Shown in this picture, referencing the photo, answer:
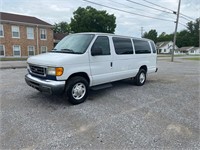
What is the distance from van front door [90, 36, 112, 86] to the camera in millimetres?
4760

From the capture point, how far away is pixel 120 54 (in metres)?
5.69

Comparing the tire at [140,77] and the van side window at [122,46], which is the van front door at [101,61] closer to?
the van side window at [122,46]

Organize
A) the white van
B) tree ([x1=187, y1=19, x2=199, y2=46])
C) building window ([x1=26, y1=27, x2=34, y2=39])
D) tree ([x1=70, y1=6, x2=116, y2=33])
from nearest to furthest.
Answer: the white van → building window ([x1=26, y1=27, x2=34, y2=39]) → tree ([x1=70, y1=6, x2=116, y2=33]) → tree ([x1=187, y1=19, x2=199, y2=46])

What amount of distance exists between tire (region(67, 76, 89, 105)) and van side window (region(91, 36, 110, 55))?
0.95 metres

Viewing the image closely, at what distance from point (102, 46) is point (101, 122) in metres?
2.47

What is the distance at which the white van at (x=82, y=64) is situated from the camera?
412 centimetres

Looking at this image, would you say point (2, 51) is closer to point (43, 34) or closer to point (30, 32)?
point (30, 32)

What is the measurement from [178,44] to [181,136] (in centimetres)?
9624

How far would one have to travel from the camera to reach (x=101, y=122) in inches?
141

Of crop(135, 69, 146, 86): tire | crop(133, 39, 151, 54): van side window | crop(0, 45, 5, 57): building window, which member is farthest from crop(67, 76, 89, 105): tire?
crop(0, 45, 5, 57): building window

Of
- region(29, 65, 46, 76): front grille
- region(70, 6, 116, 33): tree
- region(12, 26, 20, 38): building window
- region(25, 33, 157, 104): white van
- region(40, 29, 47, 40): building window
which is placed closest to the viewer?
region(25, 33, 157, 104): white van

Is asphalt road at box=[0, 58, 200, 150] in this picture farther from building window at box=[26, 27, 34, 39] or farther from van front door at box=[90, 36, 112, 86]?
building window at box=[26, 27, 34, 39]

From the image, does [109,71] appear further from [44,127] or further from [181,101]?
[44,127]

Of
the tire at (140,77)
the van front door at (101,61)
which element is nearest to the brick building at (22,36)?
the tire at (140,77)
